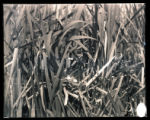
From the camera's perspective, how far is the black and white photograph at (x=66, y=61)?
1.77m

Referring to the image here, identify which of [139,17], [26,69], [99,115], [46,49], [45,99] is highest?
[139,17]

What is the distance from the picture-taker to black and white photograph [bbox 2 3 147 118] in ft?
5.79

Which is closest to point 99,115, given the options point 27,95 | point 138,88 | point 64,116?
point 64,116

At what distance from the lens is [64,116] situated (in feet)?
5.79

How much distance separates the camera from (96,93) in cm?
178

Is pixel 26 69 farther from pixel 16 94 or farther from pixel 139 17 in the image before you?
pixel 139 17

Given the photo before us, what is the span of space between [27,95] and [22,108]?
125 mm

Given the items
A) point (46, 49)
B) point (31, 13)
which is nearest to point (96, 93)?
point (46, 49)

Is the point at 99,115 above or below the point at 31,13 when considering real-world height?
below

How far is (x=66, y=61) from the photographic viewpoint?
1763 millimetres

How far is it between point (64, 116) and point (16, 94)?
0.47 metres

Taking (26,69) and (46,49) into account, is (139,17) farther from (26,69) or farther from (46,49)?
(26,69)

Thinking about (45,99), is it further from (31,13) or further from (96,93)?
(31,13)

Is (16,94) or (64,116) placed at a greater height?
(16,94)
